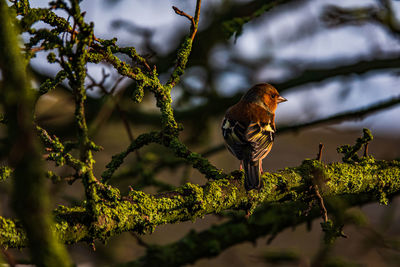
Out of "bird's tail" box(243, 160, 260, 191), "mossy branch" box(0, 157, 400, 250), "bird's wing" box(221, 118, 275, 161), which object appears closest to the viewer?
"mossy branch" box(0, 157, 400, 250)

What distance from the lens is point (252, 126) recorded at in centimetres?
451

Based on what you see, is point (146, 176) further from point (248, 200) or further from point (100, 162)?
point (100, 162)

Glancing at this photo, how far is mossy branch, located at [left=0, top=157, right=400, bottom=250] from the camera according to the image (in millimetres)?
2027

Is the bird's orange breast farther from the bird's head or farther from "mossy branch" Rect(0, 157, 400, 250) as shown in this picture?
"mossy branch" Rect(0, 157, 400, 250)

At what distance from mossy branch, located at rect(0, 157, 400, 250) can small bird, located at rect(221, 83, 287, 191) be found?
28.5 inches

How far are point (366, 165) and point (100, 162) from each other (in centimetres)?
591

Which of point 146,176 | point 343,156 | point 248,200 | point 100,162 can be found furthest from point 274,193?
point 100,162

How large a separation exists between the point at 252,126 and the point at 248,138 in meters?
0.33

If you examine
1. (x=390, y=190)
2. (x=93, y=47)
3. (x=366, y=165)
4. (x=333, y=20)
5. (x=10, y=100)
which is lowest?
(x=390, y=190)

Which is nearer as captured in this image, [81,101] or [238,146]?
[81,101]

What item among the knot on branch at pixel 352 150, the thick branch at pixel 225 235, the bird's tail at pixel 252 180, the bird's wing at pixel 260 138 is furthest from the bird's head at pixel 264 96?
the bird's tail at pixel 252 180

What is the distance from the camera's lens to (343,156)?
326 centimetres

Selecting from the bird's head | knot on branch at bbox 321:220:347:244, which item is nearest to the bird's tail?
knot on branch at bbox 321:220:347:244

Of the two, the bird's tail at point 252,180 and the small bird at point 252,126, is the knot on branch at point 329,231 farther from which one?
the small bird at point 252,126
